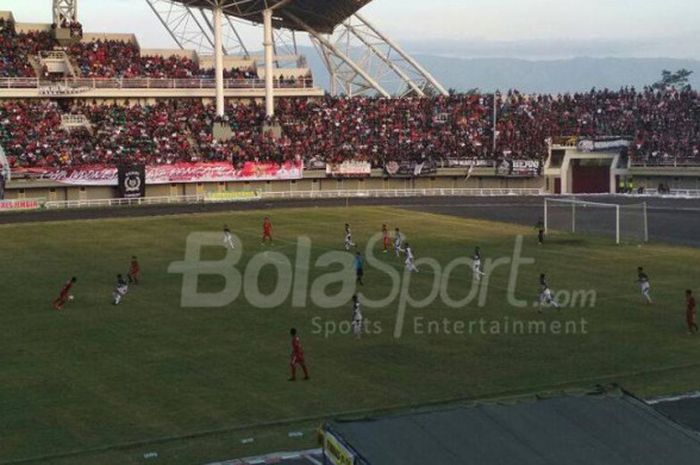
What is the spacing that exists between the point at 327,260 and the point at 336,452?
31.8 meters

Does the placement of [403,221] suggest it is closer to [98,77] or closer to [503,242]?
[503,242]

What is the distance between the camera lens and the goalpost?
182 ft

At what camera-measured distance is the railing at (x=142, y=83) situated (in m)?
87.3

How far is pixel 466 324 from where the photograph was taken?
108ft

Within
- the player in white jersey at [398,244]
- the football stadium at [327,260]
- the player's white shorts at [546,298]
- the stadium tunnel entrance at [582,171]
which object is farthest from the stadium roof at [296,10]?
the player's white shorts at [546,298]

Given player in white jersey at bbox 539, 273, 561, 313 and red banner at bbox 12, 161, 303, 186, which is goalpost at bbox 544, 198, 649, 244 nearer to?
player in white jersey at bbox 539, 273, 561, 313

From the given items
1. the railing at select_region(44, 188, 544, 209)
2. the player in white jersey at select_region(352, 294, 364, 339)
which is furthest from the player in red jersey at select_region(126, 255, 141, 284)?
the railing at select_region(44, 188, 544, 209)

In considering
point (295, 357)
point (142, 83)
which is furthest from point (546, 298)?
point (142, 83)

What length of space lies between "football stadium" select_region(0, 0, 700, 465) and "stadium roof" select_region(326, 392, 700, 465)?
0.14ft

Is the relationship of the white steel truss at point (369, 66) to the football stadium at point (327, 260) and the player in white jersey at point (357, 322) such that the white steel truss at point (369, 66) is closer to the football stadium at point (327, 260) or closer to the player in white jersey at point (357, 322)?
the football stadium at point (327, 260)

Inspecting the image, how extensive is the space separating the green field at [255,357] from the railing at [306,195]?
31.1 meters

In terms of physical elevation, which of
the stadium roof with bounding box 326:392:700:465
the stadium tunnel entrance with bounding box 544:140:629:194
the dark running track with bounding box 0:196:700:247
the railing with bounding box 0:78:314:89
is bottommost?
the dark running track with bounding box 0:196:700:247

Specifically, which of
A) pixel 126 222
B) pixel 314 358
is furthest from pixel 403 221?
pixel 314 358

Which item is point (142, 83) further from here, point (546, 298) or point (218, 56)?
point (546, 298)
